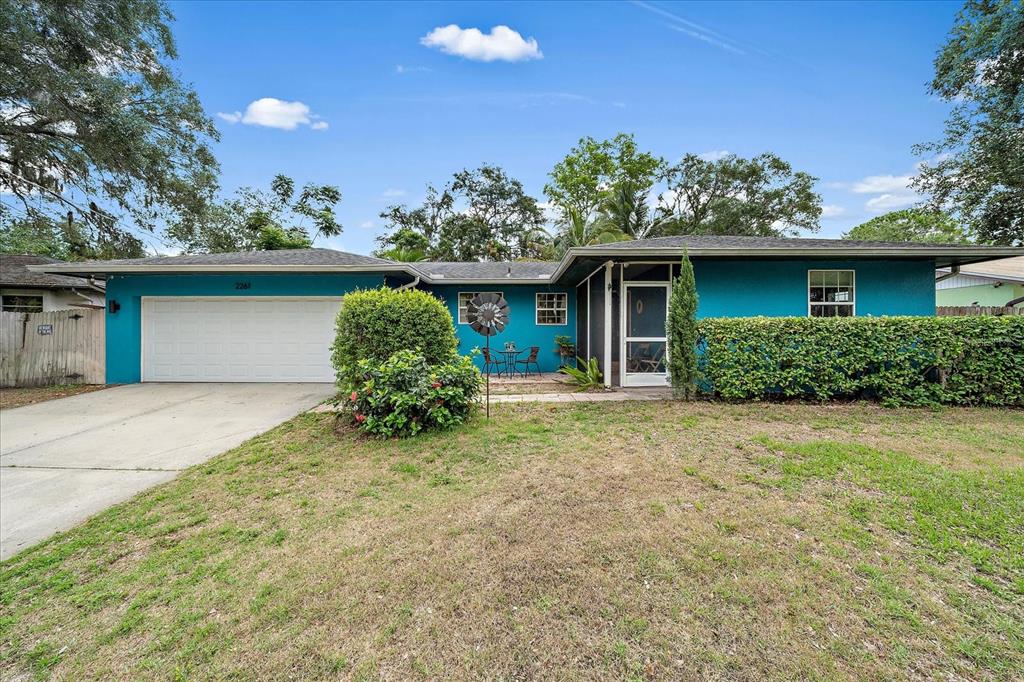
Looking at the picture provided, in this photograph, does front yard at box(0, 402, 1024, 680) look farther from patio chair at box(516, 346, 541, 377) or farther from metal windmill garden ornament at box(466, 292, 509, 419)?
patio chair at box(516, 346, 541, 377)

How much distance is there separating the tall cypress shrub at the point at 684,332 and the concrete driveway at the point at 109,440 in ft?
19.0

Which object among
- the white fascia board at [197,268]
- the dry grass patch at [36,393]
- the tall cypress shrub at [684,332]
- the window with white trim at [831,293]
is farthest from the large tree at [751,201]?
the dry grass patch at [36,393]

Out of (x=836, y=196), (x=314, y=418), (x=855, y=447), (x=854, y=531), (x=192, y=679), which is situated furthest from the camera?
(x=836, y=196)

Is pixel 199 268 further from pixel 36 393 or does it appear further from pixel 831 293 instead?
pixel 831 293

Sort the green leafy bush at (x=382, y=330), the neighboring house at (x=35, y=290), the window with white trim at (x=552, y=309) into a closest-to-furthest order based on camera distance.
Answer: the green leafy bush at (x=382, y=330)
the window with white trim at (x=552, y=309)
the neighboring house at (x=35, y=290)

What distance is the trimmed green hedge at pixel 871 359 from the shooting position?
19.2 ft

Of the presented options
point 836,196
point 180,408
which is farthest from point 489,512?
point 836,196

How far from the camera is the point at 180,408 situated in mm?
6637

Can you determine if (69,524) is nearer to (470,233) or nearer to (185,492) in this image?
(185,492)

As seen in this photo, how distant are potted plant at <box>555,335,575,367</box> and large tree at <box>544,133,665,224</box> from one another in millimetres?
13300

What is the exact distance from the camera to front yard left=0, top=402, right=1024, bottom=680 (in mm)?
1700

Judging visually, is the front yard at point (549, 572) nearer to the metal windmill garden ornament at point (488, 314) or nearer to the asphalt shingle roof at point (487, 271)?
the metal windmill garden ornament at point (488, 314)

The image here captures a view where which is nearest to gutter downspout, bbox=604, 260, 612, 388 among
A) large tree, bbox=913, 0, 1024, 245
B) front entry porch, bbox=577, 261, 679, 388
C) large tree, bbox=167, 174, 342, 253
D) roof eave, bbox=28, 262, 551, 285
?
front entry porch, bbox=577, 261, 679, 388

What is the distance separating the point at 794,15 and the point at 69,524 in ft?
44.0
